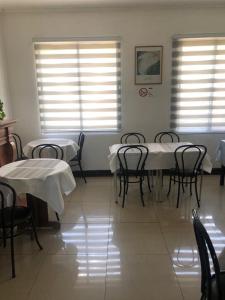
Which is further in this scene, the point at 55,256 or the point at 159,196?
the point at 159,196

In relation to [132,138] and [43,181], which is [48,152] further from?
[43,181]

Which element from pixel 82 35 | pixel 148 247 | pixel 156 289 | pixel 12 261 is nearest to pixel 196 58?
pixel 82 35

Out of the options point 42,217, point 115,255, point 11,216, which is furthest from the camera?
point 42,217

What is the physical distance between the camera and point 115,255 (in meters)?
2.42

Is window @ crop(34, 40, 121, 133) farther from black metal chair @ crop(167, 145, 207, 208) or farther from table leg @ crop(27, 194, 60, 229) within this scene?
table leg @ crop(27, 194, 60, 229)

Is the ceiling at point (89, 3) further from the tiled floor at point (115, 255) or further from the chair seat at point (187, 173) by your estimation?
the tiled floor at point (115, 255)

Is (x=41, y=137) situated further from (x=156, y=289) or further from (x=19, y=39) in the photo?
(x=156, y=289)

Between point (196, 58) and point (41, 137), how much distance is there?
3028 mm

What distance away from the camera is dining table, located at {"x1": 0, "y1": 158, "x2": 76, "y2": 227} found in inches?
93.0

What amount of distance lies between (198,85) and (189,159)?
5.32ft

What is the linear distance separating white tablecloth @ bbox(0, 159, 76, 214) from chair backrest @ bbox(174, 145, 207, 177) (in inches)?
62.0

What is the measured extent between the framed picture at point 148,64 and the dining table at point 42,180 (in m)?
2.38

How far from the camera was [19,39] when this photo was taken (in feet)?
14.2

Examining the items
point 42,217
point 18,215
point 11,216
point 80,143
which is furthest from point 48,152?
point 11,216
